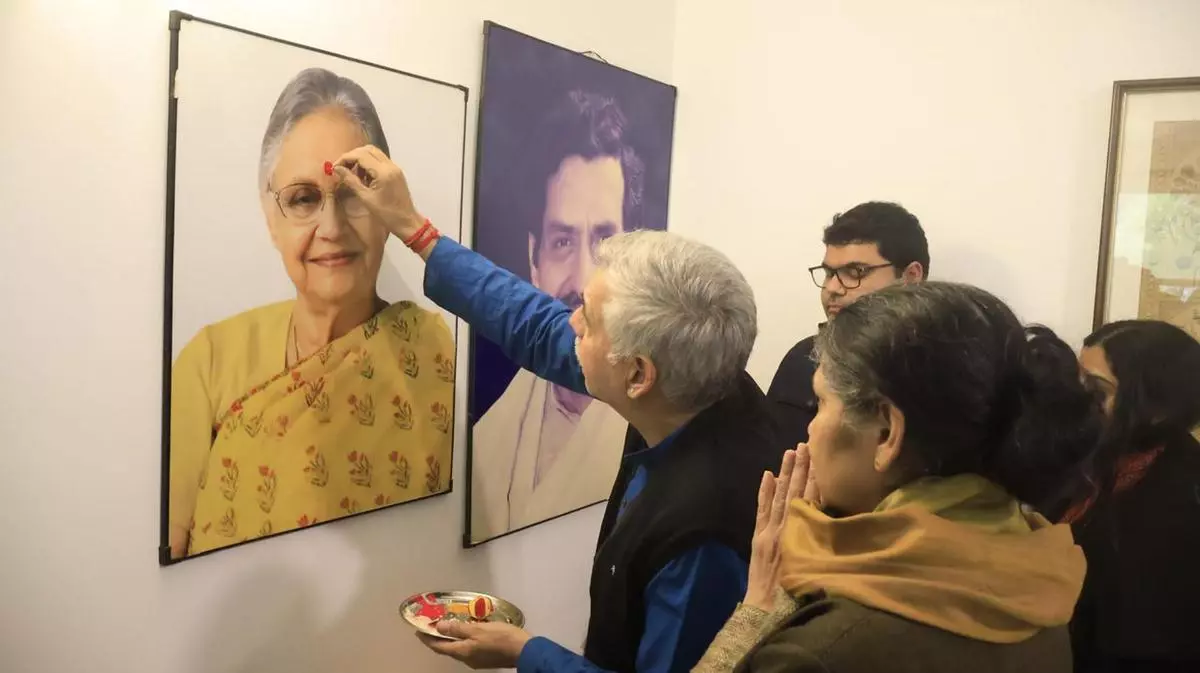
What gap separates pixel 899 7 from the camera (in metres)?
2.31

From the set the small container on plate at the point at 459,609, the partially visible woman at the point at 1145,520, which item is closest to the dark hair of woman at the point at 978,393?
the partially visible woman at the point at 1145,520

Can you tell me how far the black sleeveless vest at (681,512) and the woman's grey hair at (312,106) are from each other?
783mm

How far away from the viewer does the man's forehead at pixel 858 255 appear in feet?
6.66

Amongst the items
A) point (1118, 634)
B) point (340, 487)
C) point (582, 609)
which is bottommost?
point (582, 609)

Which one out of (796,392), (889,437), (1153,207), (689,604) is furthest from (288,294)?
(1153,207)

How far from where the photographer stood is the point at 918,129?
2305mm

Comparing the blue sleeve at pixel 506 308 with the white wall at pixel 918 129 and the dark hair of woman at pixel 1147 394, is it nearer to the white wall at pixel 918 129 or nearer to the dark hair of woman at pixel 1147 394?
the dark hair of woman at pixel 1147 394

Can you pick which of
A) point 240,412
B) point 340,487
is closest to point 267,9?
point 240,412

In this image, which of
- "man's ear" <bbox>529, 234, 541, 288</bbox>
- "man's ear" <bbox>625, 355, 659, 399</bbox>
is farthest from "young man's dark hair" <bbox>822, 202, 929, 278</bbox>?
"man's ear" <bbox>625, 355, 659, 399</bbox>

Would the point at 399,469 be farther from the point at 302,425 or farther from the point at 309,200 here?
the point at 309,200

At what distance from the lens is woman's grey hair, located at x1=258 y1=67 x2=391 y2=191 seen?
143 cm

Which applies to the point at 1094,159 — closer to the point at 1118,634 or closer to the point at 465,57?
the point at 1118,634

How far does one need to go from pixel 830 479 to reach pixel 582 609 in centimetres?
159

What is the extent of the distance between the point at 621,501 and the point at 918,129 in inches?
58.0
